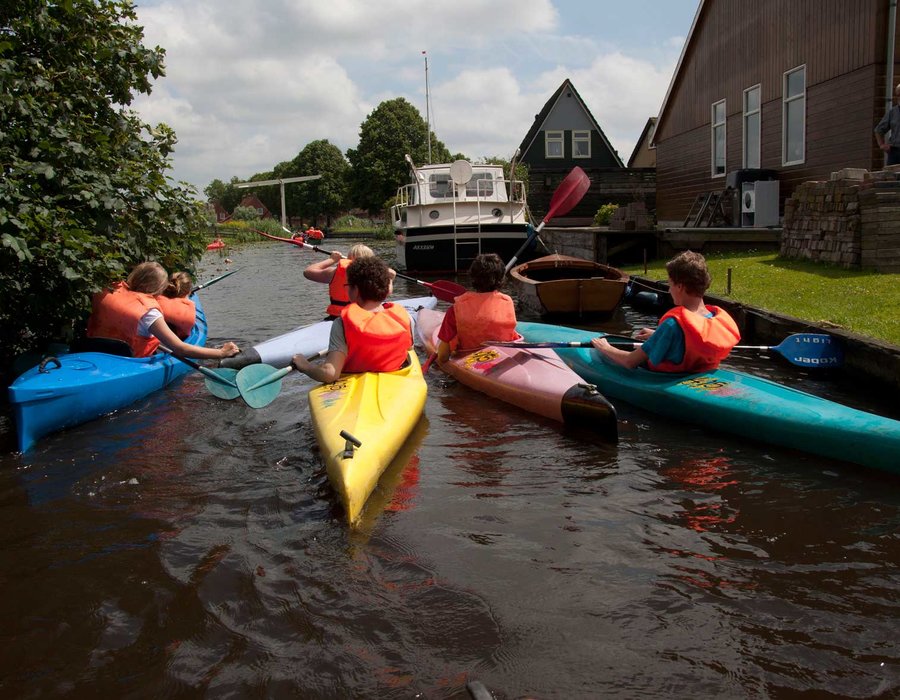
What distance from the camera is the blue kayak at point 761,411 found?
4.57 m

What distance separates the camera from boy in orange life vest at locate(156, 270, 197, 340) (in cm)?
768

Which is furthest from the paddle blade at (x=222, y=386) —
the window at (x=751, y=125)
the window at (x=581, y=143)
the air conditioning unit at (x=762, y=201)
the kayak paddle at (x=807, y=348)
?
the window at (x=581, y=143)

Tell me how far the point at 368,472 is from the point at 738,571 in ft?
6.39

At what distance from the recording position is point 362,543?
3881 mm

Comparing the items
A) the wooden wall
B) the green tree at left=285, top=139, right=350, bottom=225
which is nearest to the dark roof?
the wooden wall

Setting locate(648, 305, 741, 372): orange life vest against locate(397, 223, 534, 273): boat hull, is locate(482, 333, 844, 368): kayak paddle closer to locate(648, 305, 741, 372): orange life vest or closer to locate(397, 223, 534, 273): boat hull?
locate(648, 305, 741, 372): orange life vest

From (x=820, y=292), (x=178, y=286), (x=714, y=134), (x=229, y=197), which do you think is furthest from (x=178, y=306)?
(x=229, y=197)

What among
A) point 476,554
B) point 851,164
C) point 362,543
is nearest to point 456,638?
point 476,554

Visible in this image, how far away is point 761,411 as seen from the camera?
202 inches

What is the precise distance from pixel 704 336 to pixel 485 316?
2087mm

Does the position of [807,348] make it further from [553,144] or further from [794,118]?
Answer: [553,144]

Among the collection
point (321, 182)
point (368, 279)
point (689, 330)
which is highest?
point (321, 182)

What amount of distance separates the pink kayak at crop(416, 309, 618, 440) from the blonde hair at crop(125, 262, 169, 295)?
2754 millimetres

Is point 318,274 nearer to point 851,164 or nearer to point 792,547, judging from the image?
point 792,547
